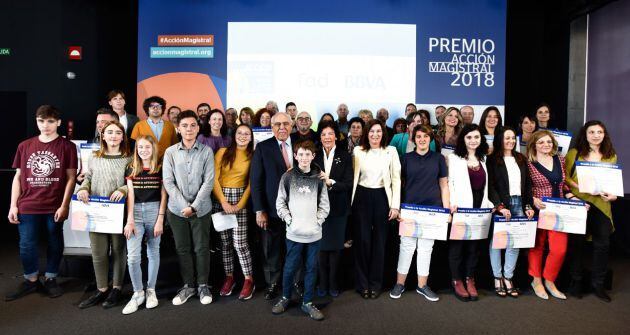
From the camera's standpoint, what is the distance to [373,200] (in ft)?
10.5

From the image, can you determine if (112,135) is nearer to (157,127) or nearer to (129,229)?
(129,229)

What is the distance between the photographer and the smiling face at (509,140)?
3.26 metres

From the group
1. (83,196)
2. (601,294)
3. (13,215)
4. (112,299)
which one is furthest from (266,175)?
(601,294)

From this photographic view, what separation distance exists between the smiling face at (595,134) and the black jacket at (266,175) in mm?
2686

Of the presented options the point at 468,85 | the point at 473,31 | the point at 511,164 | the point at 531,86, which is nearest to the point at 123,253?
the point at 511,164

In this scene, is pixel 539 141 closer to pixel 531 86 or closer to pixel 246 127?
pixel 246 127

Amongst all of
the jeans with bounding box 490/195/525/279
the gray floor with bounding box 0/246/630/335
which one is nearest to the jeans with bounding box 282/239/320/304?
the gray floor with bounding box 0/246/630/335

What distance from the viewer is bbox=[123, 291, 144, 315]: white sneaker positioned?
288 centimetres

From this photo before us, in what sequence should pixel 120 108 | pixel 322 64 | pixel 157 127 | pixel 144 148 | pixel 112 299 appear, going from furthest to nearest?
pixel 322 64, pixel 120 108, pixel 157 127, pixel 112 299, pixel 144 148

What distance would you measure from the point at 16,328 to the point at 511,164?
13.8 feet

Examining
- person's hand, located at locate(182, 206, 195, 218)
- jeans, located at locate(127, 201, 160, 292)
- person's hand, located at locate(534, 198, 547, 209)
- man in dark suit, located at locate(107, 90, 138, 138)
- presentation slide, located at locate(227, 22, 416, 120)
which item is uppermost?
presentation slide, located at locate(227, 22, 416, 120)

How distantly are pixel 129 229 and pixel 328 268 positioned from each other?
5.64 feet

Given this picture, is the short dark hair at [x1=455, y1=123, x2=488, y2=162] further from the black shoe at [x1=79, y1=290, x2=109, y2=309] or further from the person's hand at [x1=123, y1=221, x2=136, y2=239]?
the black shoe at [x1=79, y1=290, x2=109, y2=309]

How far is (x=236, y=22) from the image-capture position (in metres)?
6.22
